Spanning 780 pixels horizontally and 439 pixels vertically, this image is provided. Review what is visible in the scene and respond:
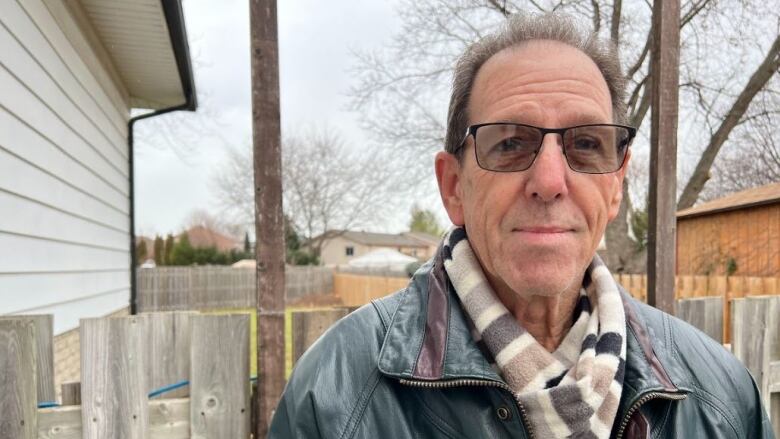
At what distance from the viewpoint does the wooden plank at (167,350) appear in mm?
1980

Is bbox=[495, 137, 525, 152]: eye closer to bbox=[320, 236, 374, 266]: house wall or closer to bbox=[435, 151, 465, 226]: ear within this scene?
bbox=[435, 151, 465, 226]: ear

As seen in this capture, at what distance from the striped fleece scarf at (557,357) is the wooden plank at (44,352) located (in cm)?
143

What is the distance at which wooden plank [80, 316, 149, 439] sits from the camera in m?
1.89

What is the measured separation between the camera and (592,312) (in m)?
1.39

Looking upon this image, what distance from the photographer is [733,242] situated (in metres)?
9.58

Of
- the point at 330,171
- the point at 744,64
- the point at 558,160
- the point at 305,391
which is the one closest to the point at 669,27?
the point at 558,160

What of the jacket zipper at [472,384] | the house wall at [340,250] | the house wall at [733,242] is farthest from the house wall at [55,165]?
the house wall at [340,250]

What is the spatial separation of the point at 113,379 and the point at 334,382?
3.86ft

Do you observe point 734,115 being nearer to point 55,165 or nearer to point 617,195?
point 617,195

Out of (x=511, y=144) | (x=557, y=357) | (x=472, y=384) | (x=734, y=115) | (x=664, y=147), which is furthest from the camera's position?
(x=734, y=115)

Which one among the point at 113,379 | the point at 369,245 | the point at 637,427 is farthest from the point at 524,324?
→ the point at 369,245

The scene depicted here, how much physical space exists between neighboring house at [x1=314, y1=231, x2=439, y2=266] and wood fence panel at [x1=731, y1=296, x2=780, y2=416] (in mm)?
44724

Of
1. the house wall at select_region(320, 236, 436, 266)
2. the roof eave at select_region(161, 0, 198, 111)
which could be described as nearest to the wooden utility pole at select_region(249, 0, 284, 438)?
the roof eave at select_region(161, 0, 198, 111)

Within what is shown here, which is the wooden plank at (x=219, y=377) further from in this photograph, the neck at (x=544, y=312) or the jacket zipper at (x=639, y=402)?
the jacket zipper at (x=639, y=402)
